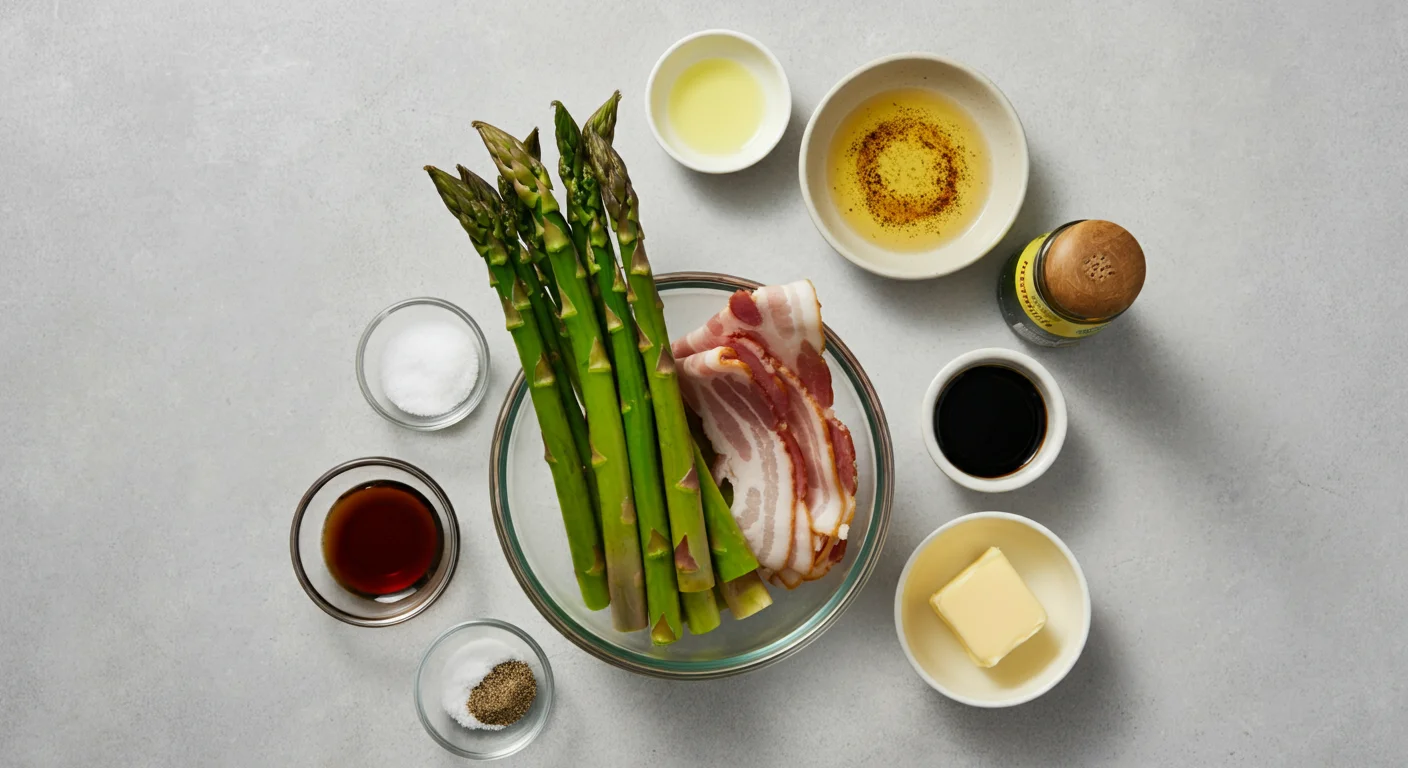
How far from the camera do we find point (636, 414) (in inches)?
64.9

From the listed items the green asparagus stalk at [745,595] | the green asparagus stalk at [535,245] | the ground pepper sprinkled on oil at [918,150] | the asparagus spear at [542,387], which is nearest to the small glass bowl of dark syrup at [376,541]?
the asparagus spear at [542,387]

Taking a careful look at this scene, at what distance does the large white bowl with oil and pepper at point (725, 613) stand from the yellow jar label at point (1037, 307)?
429 millimetres

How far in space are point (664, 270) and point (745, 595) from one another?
2.62 ft

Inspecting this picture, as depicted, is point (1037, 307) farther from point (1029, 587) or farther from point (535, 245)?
point (535, 245)

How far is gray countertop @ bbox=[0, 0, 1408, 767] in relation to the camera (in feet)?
6.83

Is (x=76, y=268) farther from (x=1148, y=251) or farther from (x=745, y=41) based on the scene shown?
(x=1148, y=251)

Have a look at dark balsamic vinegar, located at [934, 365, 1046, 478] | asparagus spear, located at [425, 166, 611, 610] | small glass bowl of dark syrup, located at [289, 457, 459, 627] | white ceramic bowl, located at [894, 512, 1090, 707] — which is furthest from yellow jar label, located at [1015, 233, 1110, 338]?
small glass bowl of dark syrup, located at [289, 457, 459, 627]

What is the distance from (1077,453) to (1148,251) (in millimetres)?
517

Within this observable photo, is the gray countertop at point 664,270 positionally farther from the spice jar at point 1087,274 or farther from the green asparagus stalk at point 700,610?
the green asparagus stalk at point 700,610

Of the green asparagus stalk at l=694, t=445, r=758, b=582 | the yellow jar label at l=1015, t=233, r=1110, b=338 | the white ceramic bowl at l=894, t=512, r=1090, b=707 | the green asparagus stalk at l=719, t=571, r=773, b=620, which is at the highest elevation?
the yellow jar label at l=1015, t=233, r=1110, b=338

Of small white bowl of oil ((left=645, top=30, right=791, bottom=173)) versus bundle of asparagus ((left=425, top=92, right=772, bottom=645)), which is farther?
small white bowl of oil ((left=645, top=30, right=791, bottom=173))

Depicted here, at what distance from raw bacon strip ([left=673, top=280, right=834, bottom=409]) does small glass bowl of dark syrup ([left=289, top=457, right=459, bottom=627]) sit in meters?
0.73

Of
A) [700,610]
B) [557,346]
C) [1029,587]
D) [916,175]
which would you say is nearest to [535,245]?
[557,346]

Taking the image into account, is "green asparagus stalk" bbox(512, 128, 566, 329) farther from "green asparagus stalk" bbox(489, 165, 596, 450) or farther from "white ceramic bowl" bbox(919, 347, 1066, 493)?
"white ceramic bowl" bbox(919, 347, 1066, 493)
